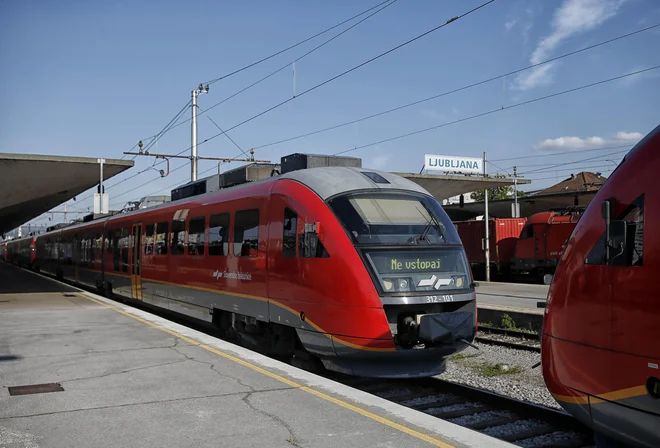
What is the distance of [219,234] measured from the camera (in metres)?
11.6

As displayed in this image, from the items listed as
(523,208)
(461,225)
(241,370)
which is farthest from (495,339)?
(523,208)

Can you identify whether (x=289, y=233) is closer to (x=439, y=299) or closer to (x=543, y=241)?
(x=439, y=299)

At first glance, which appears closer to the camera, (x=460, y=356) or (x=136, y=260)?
(x=460, y=356)

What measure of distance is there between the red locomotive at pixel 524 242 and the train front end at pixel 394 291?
18.3 meters

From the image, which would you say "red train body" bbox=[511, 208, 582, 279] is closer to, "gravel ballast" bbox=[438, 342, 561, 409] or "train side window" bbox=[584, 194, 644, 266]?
"gravel ballast" bbox=[438, 342, 561, 409]

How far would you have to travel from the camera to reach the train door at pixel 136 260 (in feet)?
54.6

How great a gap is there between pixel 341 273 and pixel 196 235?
5.59 meters

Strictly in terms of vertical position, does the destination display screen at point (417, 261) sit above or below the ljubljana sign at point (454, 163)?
below

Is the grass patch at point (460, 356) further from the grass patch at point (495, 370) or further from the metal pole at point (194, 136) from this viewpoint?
the metal pole at point (194, 136)

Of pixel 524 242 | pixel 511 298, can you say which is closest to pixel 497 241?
pixel 524 242

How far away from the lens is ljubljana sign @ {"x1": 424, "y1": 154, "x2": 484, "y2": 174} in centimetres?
4634

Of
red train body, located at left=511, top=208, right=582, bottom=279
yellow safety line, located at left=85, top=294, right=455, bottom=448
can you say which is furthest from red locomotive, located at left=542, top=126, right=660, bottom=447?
red train body, located at left=511, top=208, right=582, bottom=279

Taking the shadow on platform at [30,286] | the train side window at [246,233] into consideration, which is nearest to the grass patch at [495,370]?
the train side window at [246,233]

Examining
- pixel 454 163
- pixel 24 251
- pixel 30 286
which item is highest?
pixel 454 163
